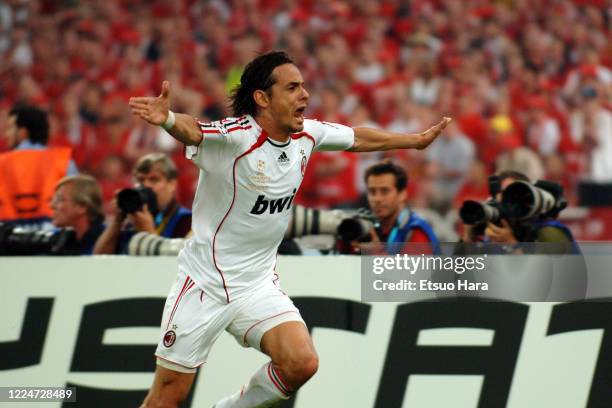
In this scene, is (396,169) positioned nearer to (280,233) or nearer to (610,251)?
(610,251)

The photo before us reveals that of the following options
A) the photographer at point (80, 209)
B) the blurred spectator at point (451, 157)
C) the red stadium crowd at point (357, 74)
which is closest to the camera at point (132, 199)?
the photographer at point (80, 209)

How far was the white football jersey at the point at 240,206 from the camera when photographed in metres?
5.82

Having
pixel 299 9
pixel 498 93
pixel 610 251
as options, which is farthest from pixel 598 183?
pixel 610 251

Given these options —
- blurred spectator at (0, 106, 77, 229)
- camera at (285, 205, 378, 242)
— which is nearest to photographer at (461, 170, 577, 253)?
camera at (285, 205, 378, 242)

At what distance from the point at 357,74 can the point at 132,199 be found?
27.5 feet

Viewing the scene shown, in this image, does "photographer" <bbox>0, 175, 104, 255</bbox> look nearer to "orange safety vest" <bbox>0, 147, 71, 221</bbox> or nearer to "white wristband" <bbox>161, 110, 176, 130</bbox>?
"orange safety vest" <bbox>0, 147, 71, 221</bbox>

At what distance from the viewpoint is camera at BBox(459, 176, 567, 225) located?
6.92m

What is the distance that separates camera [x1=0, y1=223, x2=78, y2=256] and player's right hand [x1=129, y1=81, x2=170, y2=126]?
2.09 meters

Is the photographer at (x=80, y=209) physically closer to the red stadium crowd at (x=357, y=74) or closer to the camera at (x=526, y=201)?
the camera at (x=526, y=201)

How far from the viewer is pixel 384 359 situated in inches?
270

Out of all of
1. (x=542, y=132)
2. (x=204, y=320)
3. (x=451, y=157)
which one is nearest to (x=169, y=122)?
(x=204, y=320)

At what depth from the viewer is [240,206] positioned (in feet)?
19.4

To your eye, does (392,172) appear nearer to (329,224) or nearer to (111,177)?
(329,224)

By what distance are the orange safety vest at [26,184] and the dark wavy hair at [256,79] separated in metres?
3.04
